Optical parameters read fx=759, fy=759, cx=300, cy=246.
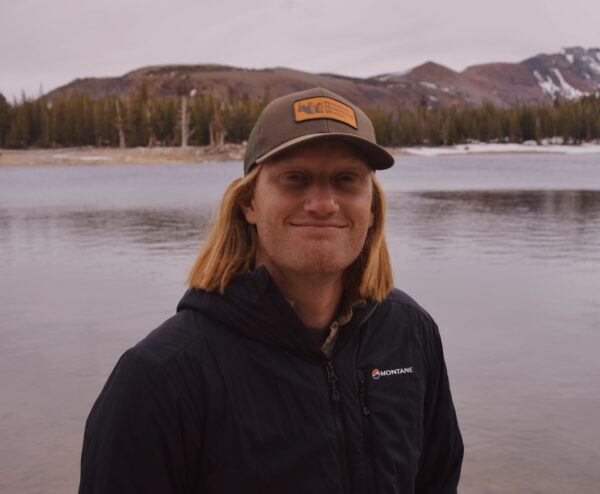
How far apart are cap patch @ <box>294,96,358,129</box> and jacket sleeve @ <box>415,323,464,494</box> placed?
0.87 meters

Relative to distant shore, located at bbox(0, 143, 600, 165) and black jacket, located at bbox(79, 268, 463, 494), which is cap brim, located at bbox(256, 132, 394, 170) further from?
distant shore, located at bbox(0, 143, 600, 165)

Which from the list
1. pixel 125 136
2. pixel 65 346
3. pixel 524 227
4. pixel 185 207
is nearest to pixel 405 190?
pixel 185 207

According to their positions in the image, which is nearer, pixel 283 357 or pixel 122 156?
pixel 283 357

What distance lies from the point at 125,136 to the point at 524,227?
4318 inches

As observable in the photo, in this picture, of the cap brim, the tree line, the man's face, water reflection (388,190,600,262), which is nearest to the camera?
the cap brim

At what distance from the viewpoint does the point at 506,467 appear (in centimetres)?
541

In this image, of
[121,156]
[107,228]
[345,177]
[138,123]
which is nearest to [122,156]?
[121,156]

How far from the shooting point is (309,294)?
2459mm

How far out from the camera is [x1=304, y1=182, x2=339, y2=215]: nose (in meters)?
2.38

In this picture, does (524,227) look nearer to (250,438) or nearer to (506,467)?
(506,467)

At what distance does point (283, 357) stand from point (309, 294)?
0.83 feet

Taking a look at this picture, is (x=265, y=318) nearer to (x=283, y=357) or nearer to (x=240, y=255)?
(x=283, y=357)

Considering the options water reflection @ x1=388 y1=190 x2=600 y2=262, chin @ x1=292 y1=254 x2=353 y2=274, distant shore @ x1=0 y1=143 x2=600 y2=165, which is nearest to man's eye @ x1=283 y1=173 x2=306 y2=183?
chin @ x1=292 y1=254 x2=353 y2=274

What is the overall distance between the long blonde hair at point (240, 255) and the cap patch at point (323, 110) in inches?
9.6
